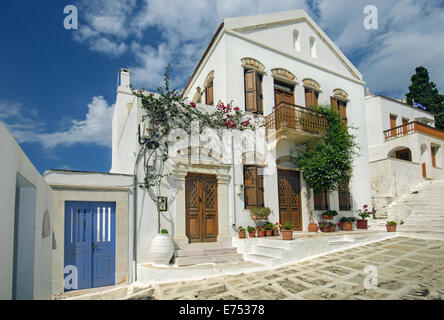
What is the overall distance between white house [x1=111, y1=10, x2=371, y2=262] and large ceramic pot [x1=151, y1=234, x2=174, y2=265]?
16.5 inches

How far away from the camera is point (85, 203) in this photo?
6980mm

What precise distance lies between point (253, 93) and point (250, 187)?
336cm

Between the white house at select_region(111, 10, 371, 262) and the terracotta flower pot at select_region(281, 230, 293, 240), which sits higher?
the white house at select_region(111, 10, 371, 262)

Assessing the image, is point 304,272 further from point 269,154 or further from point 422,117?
point 422,117

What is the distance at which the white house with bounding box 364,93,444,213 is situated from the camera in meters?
14.9

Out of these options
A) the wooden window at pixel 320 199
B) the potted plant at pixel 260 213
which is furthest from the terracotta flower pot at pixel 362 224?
the potted plant at pixel 260 213

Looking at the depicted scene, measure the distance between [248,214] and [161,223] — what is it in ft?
9.29

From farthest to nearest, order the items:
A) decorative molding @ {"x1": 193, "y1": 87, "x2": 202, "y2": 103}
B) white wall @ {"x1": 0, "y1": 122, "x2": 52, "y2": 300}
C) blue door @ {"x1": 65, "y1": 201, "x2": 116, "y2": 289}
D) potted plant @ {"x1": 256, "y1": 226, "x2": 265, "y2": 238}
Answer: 1. decorative molding @ {"x1": 193, "y1": 87, "x2": 202, "y2": 103}
2. potted plant @ {"x1": 256, "y1": 226, "x2": 265, "y2": 238}
3. blue door @ {"x1": 65, "y1": 201, "x2": 116, "y2": 289}
4. white wall @ {"x1": 0, "y1": 122, "x2": 52, "y2": 300}

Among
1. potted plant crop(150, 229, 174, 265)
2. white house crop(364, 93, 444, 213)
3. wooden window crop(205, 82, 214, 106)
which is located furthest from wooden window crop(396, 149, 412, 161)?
potted plant crop(150, 229, 174, 265)

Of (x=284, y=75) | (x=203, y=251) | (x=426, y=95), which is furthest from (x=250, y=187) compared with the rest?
(x=426, y=95)

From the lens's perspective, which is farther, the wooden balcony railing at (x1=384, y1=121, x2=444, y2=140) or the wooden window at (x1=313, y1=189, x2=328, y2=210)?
the wooden balcony railing at (x1=384, y1=121, x2=444, y2=140)

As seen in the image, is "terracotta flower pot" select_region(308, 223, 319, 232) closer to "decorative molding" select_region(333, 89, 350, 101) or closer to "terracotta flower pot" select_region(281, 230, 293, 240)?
"terracotta flower pot" select_region(281, 230, 293, 240)

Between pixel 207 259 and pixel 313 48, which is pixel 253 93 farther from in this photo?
pixel 207 259

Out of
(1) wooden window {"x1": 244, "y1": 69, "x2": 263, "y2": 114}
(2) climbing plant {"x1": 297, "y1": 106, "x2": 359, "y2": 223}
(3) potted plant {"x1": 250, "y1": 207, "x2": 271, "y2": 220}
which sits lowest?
(3) potted plant {"x1": 250, "y1": 207, "x2": 271, "y2": 220}
